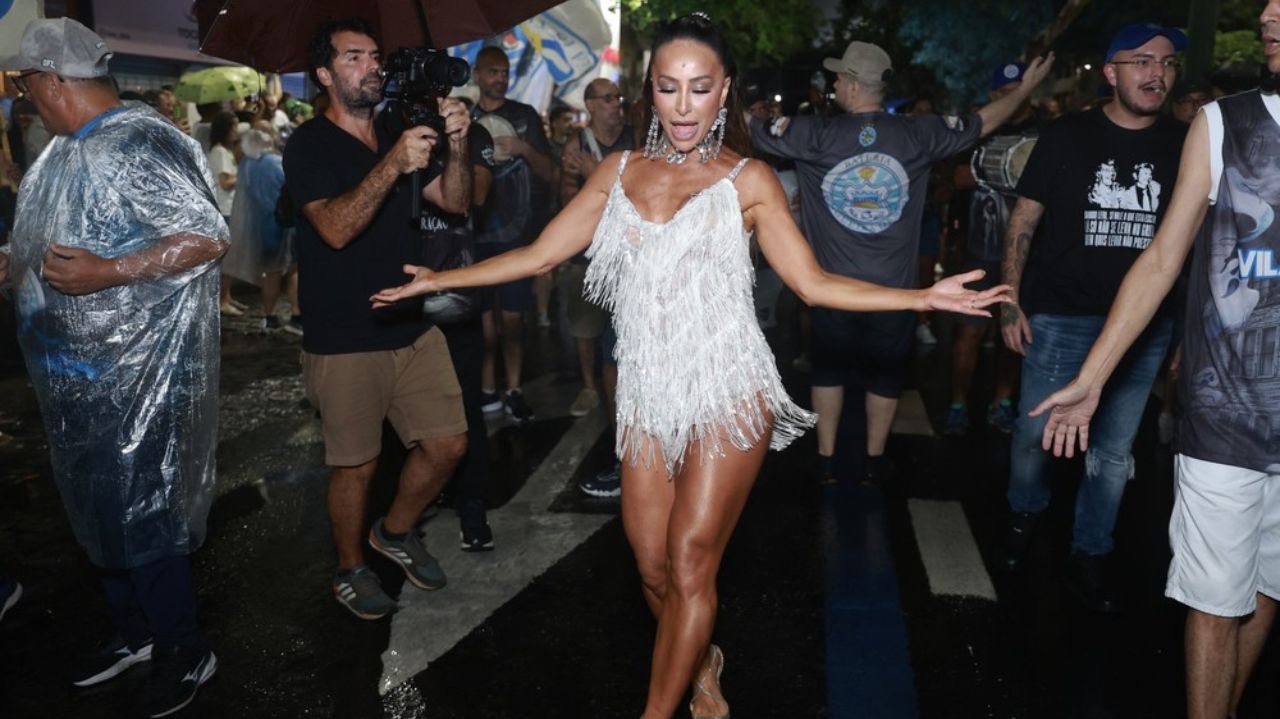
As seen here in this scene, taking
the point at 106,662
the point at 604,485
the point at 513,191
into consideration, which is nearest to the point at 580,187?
the point at 513,191

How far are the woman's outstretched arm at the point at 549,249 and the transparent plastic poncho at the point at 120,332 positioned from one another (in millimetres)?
742

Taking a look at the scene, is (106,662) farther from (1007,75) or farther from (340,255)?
(1007,75)

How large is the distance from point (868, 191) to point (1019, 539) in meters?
1.83

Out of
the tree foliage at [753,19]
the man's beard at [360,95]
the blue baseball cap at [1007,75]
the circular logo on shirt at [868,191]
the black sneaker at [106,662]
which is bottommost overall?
the black sneaker at [106,662]

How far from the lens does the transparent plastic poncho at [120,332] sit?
344cm

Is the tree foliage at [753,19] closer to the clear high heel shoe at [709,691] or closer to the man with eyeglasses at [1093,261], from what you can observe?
the man with eyeglasses at [1093,261]

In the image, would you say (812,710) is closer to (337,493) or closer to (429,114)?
(337,493)

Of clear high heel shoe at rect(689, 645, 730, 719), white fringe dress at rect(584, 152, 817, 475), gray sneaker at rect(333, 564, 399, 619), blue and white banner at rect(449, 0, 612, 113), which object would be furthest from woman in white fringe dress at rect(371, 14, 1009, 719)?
blue and white banner at rect(449, 0, 612, 113)

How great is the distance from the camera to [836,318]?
5.50 m

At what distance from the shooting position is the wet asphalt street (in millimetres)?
3605

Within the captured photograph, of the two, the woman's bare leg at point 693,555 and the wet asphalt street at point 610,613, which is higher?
the woman's bare leg at point 693,555

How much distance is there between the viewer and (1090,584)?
14.3 ft

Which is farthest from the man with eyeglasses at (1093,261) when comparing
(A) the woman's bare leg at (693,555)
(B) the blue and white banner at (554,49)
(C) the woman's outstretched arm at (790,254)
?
(B) the blue and white banner at (554,49)

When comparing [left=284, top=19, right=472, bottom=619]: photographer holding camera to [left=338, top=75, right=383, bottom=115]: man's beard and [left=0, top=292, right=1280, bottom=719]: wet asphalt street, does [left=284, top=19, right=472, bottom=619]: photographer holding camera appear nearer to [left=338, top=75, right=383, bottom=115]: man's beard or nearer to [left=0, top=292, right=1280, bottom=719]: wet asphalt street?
[left=338, top=75, right=383, bottom=115]: man's beard
